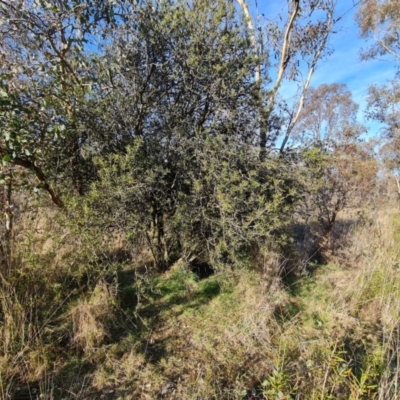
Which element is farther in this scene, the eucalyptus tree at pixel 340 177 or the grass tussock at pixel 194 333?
the eucalyptus tree at pixel 340 177

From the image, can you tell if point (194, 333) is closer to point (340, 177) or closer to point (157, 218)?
point (157, 218)

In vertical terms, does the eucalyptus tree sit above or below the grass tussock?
above

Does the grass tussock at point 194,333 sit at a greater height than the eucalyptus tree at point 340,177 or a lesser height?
lesser

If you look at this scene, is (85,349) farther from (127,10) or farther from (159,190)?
(127,10)

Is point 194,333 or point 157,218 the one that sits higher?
point 157,218

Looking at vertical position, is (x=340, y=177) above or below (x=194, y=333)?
above

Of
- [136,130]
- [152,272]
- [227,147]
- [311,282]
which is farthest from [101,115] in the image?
[311,282]

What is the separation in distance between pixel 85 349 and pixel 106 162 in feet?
6.65

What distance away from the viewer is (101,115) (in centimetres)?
334

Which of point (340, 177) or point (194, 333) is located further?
point (340, 177)

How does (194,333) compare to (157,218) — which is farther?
(157,218)

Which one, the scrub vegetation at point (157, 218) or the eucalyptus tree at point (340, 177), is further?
the eucalyptus tree at point (340, 177)

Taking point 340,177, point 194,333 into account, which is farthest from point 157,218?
point 340,177

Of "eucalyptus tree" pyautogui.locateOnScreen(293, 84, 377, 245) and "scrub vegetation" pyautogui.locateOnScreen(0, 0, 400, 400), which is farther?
"eucalyptus tree" pyautogui.locateOnScreen(293, 84, 377, 245)
